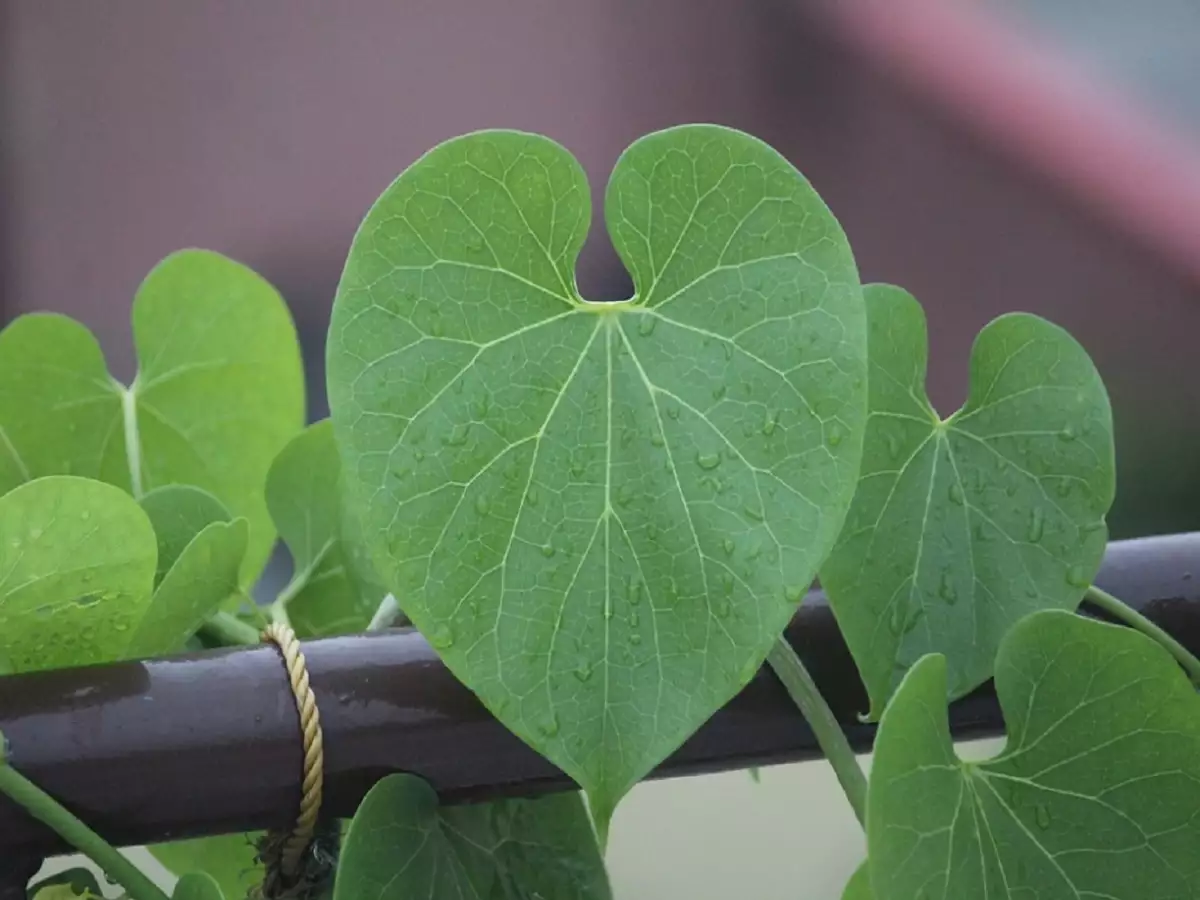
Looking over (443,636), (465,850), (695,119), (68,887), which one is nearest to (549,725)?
(443,636)

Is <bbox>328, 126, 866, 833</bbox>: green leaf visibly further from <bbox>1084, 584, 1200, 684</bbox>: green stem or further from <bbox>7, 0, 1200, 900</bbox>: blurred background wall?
<bbox>7, 0, 1200, 900</bbox>: blurred background wall

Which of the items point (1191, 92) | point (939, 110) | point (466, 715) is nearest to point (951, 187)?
point (939, 110)

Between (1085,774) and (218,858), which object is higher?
(1085,774)

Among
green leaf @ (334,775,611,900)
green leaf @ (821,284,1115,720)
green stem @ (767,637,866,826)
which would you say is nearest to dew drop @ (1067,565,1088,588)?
green leaf @ (821,284,1115,720)

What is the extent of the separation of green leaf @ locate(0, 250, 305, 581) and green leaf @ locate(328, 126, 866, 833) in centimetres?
26

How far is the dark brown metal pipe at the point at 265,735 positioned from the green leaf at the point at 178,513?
0.34ft

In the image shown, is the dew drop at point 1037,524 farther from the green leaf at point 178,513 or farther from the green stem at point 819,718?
the green leaf at point 178,513

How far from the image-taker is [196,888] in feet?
1.26

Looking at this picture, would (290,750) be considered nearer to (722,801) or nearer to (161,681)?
(161,681)

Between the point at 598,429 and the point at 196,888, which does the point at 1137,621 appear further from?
the point at 196,888

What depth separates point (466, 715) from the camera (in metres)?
0.37

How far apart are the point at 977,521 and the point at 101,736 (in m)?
0.31

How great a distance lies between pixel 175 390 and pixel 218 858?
0.77 feet

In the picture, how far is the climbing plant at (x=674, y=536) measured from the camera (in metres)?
0.31
